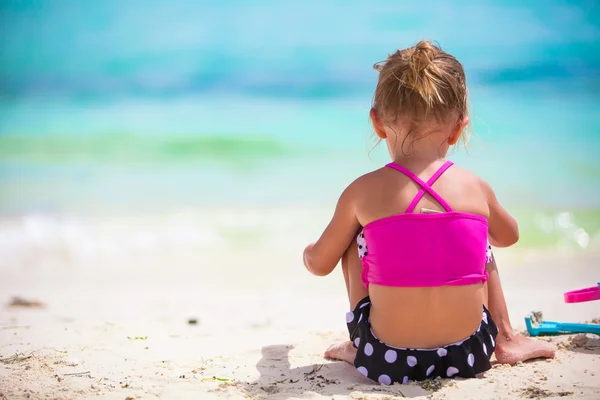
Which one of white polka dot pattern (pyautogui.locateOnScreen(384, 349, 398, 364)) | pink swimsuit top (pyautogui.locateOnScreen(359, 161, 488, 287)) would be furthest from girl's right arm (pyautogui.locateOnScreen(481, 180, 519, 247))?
white polka dot pattern (pyautogui.locateOnScreen(384, 349, 398, 364))

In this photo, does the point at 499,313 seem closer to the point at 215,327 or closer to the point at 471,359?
the point at 471,359

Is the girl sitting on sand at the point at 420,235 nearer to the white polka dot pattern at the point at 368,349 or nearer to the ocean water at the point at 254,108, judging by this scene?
the white polka dot pattern at the point at 368,349

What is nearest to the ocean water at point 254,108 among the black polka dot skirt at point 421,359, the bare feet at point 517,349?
the bare feet at point 517,349

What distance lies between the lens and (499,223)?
2006mm

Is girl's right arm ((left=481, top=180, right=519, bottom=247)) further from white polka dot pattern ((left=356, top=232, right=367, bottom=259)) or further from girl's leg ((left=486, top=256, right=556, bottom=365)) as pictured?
white polka dot pattern ((left=356, top=232, right=367, bottom=259))

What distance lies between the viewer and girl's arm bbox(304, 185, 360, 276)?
191 cm

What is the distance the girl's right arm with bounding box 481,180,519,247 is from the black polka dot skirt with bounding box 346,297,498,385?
28 cm

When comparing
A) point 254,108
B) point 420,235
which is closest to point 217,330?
point 420,235

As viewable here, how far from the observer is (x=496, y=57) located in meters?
9.05

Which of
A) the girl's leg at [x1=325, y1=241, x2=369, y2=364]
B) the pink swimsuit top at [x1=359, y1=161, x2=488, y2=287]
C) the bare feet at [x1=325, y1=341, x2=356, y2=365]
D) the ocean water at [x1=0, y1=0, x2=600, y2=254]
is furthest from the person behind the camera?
the ocean water at [x1=0, y1=0, x2=600, y2=254]

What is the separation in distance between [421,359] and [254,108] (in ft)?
23.8

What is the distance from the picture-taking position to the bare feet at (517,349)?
2020mm

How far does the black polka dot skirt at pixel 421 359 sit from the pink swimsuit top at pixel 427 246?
0.18m

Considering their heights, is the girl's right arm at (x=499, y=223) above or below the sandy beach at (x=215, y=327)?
above
